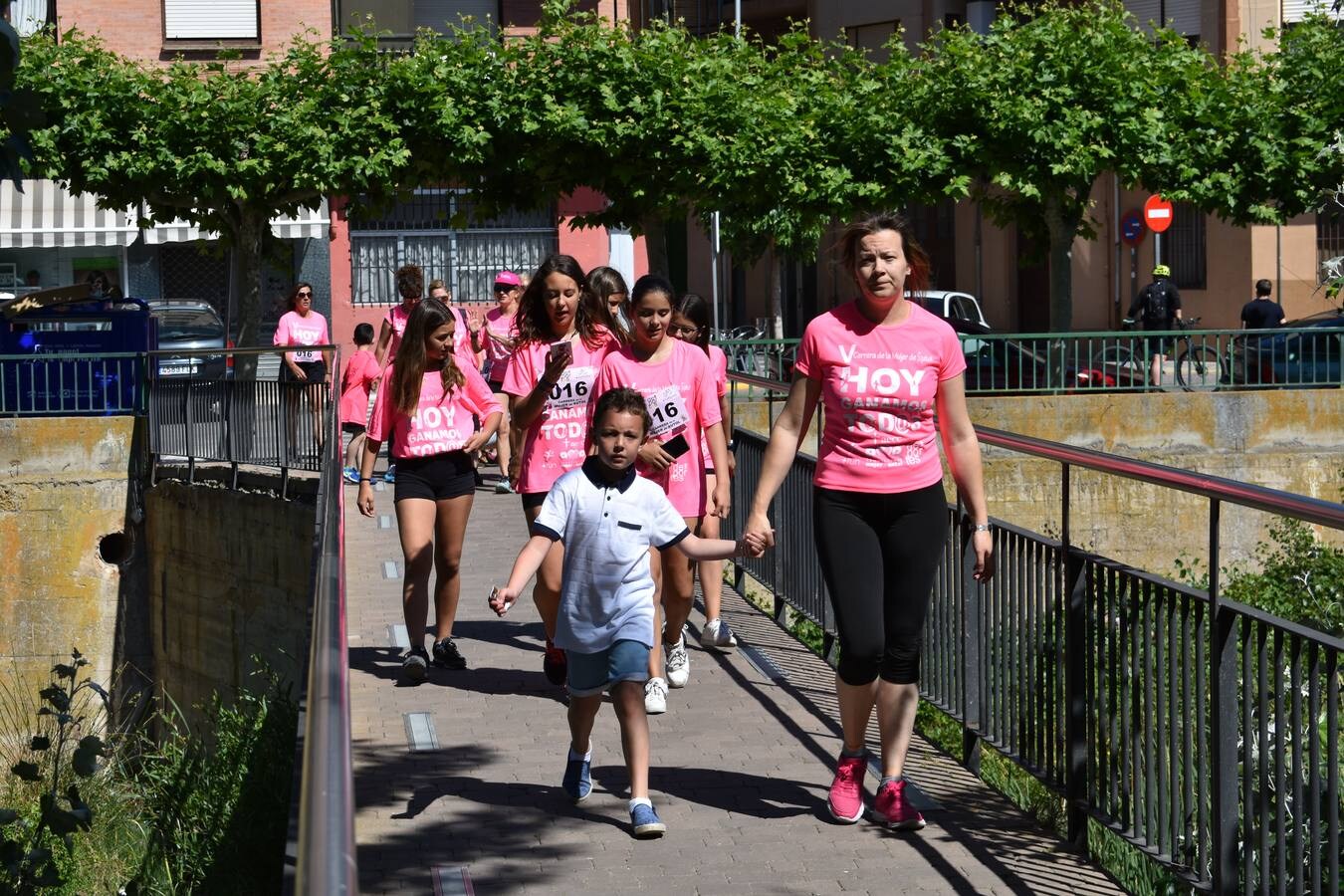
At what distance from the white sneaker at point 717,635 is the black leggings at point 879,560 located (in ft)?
10.5

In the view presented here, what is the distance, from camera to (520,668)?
8477 millimetres

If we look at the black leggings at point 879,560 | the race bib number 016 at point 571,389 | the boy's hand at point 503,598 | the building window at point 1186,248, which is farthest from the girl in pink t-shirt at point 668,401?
the building window at point 1186,248

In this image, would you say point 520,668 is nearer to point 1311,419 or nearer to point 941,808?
point 941,808

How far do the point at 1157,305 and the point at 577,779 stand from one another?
1872cm

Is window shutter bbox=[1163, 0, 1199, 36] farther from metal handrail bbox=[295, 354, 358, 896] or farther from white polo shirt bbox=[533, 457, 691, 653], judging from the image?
metal handrail bbox=[295, 354, 358, 896]

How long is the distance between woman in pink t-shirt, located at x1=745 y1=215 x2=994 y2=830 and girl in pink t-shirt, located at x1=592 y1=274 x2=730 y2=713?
53.5 inches

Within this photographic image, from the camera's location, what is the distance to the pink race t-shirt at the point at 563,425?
24.7 ft

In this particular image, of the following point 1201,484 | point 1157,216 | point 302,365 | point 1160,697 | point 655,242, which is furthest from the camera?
point 1157,216

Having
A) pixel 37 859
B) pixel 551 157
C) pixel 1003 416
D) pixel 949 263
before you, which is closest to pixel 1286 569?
pixel 1003 416

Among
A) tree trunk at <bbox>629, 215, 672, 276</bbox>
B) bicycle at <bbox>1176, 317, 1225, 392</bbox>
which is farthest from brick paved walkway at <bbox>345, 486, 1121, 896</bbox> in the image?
tree trunk at <bbox>629, 215, 672, 276</bbox>

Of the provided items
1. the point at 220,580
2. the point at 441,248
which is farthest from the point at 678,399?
the point at 441,248

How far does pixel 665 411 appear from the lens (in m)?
7.18

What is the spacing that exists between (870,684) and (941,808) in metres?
0.65

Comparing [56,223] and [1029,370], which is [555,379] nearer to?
[1029,370]
